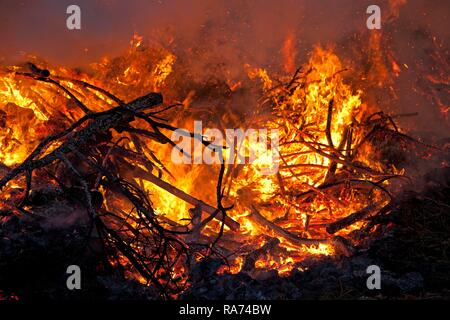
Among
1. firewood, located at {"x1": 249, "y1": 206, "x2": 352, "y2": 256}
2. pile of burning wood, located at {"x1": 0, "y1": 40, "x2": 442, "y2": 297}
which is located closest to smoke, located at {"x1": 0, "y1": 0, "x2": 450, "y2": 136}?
pile of burning wood, located at {"x1": 0, "y1": 40, "x2": 442, "y2": 297}

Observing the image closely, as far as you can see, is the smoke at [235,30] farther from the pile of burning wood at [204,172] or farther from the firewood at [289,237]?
the firewood at [289,237]

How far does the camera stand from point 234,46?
6621 mm

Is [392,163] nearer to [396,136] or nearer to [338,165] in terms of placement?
[396,136]

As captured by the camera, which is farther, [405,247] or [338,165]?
[338,165]

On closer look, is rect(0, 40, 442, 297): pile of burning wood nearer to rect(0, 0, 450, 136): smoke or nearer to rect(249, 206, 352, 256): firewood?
rect(249, 206, 352, 256): firewood

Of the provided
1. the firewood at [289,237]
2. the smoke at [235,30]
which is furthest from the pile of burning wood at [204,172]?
the smoke at [235,30]

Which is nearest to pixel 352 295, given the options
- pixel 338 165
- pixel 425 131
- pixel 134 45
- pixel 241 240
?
pixel 241 240

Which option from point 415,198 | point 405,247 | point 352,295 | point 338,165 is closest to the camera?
point 352,295

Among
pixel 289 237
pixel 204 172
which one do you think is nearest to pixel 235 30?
pixel 204 172

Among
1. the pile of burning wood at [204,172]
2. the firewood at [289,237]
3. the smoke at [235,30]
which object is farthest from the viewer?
the smoke at [235,30]

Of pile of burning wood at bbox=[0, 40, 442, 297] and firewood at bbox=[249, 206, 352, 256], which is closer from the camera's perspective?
pile of burning wood at bbox=[0, 40, 442, 297]

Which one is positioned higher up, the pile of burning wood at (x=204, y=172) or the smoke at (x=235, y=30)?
the smoke at (x=235, y=30)

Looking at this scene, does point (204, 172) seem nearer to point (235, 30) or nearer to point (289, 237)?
point (289, 237)

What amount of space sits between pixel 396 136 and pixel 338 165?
899 mm
